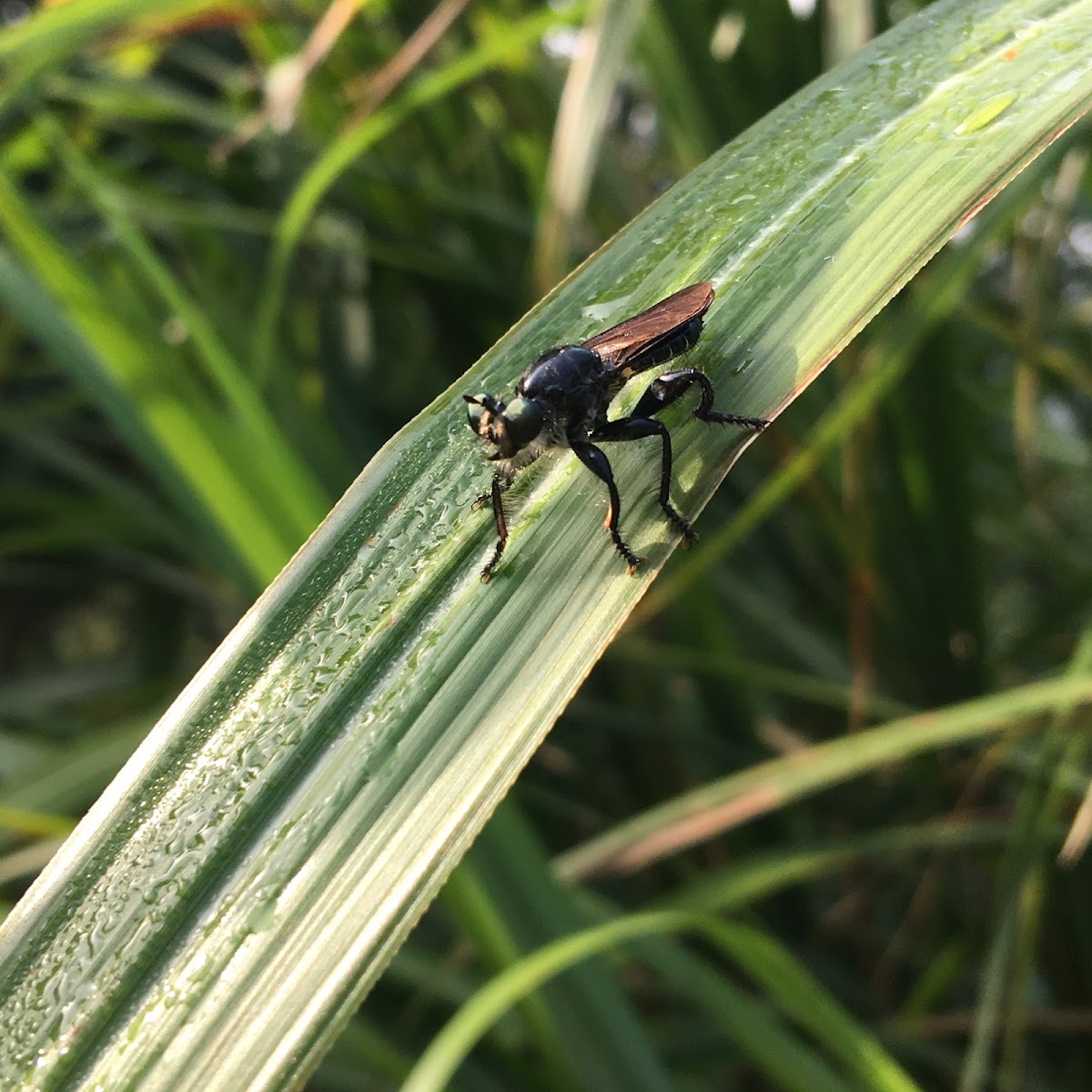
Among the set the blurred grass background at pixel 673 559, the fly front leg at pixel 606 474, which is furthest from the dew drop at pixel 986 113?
the fly front leg at pixel 606 474

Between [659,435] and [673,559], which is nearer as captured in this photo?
[659,435]

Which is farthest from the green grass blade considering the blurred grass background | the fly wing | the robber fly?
the fly wing

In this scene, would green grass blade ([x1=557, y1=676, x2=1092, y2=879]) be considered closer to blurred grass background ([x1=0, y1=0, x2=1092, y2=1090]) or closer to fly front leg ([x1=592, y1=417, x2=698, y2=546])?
blurred grass background ([x1=0, y1=0, x2=1092, y2=1090])

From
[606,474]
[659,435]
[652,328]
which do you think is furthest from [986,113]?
[606,474]

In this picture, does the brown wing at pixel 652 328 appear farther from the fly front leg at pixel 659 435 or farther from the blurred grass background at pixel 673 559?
the blurred grass background at pixel 673 559

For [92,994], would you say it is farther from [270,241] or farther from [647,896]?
[270,241]

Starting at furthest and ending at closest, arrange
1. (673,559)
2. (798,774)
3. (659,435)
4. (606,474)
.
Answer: (673,559) < (798,774) < (659,435) < (606,474)

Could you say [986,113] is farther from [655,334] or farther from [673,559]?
[673,559]

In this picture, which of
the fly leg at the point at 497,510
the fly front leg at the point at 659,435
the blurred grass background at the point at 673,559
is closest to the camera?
the fly leg at the point at 497,510
